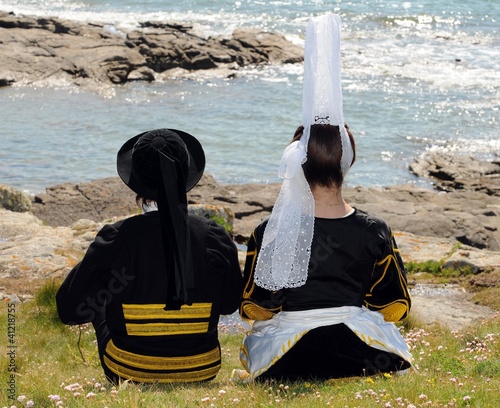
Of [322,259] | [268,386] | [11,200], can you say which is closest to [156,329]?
[268,386]

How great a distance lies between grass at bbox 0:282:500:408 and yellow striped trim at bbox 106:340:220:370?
14 cm

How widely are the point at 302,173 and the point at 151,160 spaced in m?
0.90

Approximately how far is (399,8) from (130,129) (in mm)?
22751

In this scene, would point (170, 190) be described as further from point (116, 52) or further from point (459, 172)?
point (116, 52)

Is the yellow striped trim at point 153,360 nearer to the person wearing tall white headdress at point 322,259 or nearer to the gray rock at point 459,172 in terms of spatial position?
the person wearing tall white headdress at point 322,259

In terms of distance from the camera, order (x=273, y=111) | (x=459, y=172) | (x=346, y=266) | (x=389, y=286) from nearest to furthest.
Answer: (x=346, y=266), (x=389, y=286), (x=459, y=172), (x=273, y=111)

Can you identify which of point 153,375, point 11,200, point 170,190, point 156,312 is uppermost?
point 170,190

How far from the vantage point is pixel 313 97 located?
539cm

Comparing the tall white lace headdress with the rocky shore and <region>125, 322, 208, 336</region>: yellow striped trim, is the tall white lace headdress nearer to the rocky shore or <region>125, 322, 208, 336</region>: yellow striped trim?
<region>125, 322, 208, 336</region>: yellow striped trim

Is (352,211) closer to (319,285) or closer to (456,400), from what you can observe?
(319,285)

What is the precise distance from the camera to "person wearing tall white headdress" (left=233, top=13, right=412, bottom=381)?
5332 millimetres

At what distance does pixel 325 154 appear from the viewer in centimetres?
532

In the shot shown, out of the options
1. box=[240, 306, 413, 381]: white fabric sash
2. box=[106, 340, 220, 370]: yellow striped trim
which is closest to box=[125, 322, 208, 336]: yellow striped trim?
box=[106, 340, 220, 370]: yellow striped trim

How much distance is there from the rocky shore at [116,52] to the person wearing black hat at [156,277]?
21139 millimetres
